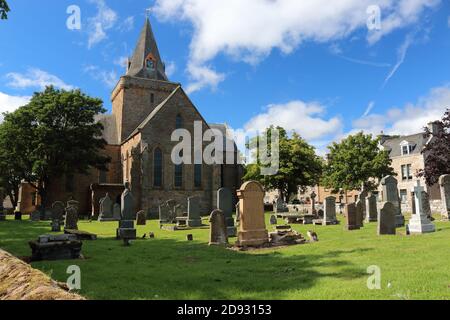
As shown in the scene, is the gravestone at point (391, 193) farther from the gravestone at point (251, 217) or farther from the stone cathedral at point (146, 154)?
the stone cathedral at point (146, 154)

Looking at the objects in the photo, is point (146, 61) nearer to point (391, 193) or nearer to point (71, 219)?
point (71, 219)

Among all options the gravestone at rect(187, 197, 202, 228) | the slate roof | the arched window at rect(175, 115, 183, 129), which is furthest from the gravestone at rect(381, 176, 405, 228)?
the slate roof

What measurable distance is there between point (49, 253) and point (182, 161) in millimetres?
29197

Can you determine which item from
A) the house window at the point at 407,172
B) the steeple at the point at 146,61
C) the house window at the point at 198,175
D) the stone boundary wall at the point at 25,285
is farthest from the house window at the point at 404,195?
the stone boundary wall at the point at 25,285

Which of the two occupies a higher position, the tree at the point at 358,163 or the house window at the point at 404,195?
the tree at the point at 358,163

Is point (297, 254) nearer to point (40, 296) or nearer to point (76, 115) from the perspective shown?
point (40, 296)

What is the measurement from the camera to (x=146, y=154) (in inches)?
1425

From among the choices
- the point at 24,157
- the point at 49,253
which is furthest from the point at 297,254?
the point at 24,157

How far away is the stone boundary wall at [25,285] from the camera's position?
3900 millimetres

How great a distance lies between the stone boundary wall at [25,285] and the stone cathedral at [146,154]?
3029cm

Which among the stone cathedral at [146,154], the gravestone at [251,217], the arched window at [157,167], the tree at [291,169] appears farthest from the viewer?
the tree at [291,169]

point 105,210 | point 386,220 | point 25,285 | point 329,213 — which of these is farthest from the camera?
point 105,210

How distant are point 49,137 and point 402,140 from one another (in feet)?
133

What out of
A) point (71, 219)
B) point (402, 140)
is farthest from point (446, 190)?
point (402, 140)
